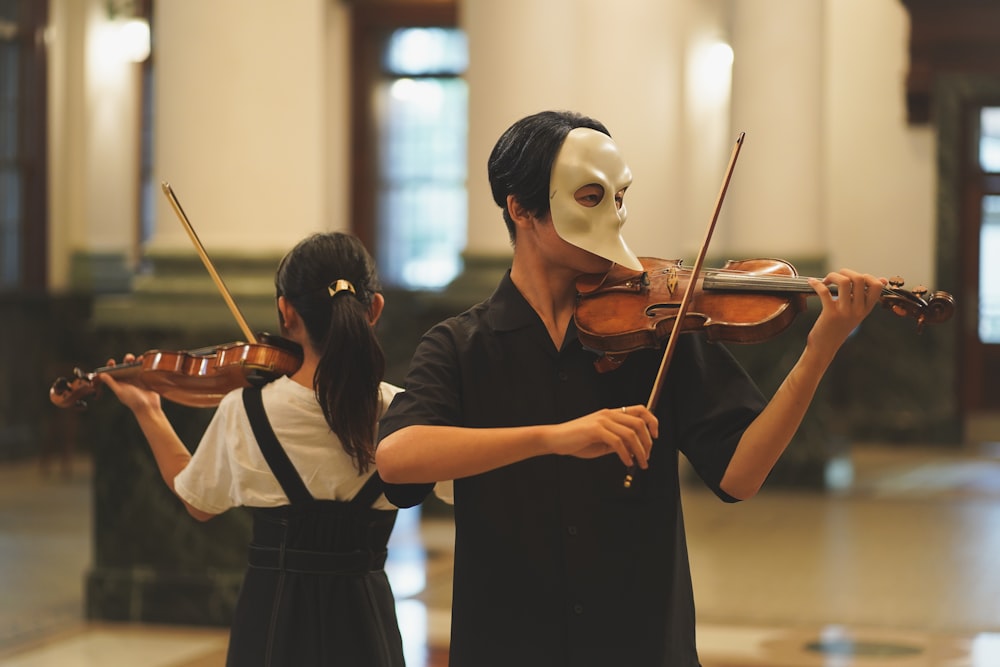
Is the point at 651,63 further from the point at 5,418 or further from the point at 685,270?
the point at 685,270

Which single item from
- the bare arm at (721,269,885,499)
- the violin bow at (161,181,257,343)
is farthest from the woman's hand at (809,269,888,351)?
the violin bow at (161,181,257,343)

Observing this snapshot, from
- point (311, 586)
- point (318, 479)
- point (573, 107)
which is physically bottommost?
point (311, 586)

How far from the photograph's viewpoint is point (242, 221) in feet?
20.0

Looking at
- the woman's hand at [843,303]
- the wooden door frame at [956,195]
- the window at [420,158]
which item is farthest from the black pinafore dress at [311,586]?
the wooden door frame at [956,195]

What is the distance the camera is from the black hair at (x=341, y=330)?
2883 mm

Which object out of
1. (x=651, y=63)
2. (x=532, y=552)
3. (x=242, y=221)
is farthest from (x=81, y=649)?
(x=651, y=63)

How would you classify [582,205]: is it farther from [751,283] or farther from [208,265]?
[208,265]

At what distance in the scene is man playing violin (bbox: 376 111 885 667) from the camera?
6.96 ft

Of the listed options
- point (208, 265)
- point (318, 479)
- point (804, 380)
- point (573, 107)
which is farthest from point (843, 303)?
point (573, 107)

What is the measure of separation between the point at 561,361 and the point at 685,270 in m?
0.26

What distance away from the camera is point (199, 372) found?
324 cm

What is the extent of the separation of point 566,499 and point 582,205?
42 cm

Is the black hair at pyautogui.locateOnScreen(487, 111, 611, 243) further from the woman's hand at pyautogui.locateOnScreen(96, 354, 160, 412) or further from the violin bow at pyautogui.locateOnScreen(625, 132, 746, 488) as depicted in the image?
the woman's hand at pyautogui.locateOnScreen(96, 354, 160, 412)

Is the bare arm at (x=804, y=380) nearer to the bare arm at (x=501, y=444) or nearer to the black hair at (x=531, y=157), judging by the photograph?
the bare arm at (x=501, y=444)
